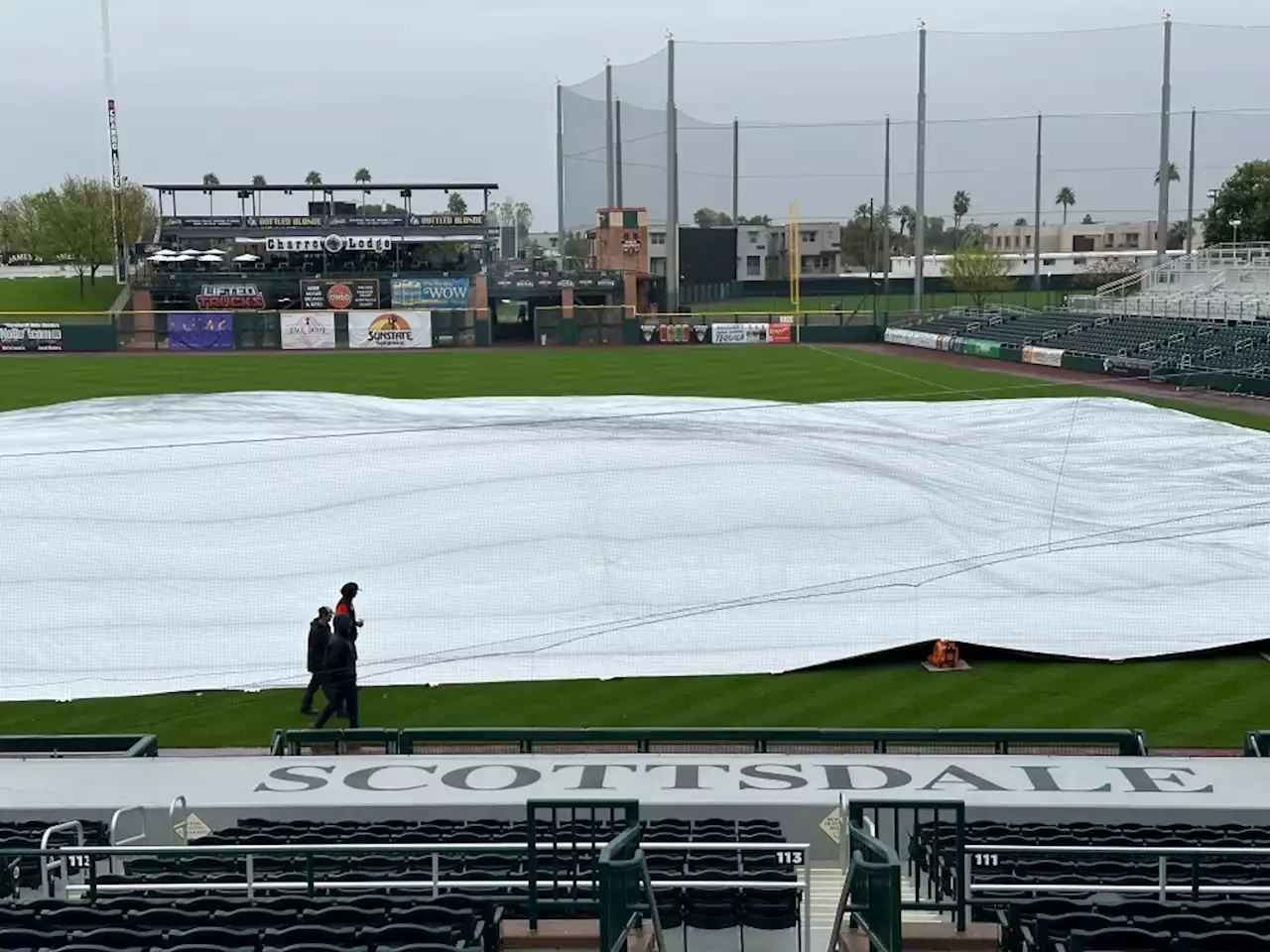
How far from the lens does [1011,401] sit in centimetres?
3084

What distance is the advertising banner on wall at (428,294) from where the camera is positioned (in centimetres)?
6694

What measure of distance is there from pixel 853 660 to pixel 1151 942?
10.3 meters

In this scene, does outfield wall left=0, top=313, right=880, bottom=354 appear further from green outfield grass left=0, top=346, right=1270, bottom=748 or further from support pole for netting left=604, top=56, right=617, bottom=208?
green outfield grass left=0, top=346, right=1270, bottom=748

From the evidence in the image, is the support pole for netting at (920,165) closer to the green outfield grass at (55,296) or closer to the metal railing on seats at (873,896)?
the green outfield grass at (55,296)

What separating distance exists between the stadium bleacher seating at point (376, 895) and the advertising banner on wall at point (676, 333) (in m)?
55.8

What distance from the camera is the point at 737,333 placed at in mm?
64812

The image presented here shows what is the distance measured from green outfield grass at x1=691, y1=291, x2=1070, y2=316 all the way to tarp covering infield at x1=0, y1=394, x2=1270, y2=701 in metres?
46.7

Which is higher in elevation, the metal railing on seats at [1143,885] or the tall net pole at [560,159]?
the tall net pole at [560,159]

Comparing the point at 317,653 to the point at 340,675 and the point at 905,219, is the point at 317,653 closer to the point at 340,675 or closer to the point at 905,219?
the point at 340,675

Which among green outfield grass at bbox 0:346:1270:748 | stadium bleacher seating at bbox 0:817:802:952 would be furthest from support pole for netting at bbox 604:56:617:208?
stadium bleacher seating at bbox 0:817:802:952

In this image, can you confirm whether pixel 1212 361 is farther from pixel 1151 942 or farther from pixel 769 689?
pixel 1151 942

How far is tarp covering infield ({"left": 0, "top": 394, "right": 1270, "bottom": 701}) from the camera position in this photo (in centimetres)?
1638

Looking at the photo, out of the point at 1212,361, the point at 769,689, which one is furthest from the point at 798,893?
the point at 1212,361

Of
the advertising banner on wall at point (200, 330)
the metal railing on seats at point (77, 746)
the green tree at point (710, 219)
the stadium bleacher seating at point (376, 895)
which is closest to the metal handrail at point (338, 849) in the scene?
the stadium bleacher seating at point (376, 895)
